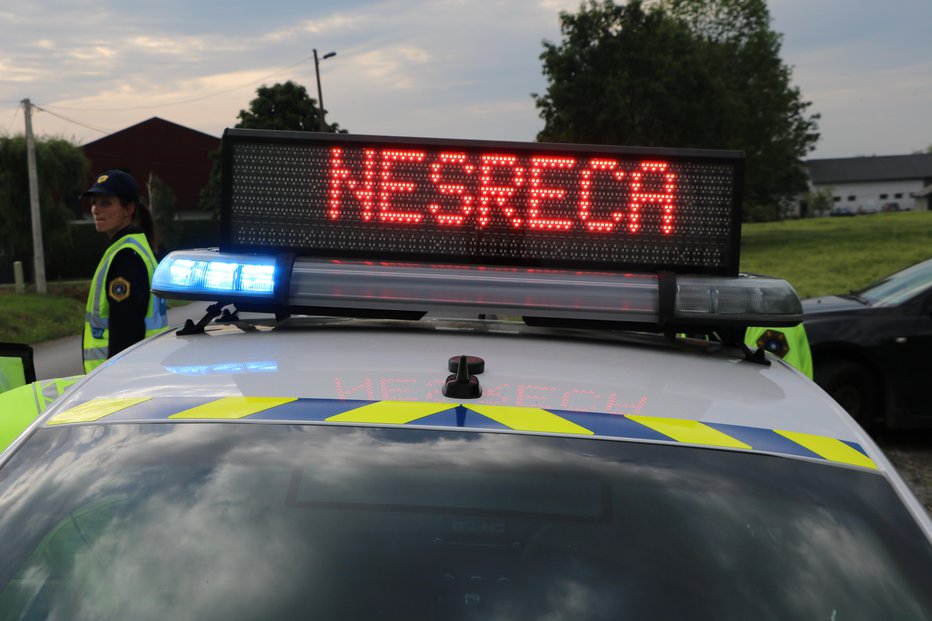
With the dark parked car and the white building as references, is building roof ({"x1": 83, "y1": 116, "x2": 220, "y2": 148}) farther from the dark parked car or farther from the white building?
the white building

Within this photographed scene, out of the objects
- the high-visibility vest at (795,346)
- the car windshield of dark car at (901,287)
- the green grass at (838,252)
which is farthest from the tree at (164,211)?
the high-visibility vest at (795,346)

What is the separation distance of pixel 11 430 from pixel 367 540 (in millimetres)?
1312

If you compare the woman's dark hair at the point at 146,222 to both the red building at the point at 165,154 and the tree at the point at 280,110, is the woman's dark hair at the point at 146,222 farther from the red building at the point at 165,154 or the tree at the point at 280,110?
the red building at the point at 165,154

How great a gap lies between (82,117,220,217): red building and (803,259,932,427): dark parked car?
69554mm

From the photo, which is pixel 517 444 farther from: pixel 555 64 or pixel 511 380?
pixel 555 64

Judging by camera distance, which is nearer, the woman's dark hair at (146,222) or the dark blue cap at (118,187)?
the dark blue cap at (118,187)

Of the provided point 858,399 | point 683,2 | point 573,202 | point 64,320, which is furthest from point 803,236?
point 573,202

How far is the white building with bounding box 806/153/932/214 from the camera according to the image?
159250 mm

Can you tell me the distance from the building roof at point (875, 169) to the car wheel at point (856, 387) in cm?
15920

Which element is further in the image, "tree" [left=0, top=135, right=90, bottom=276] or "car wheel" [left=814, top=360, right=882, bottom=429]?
"tree" [left=0, top=135, right=90, bottom=276]

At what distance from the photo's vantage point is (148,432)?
1783 mm

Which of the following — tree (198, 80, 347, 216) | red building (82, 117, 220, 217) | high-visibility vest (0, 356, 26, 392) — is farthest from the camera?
red building (82, 117, 220, 217)

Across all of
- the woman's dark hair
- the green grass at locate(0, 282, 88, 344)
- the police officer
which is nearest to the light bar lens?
the police officer

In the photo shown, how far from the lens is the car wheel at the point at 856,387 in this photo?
866 cm
